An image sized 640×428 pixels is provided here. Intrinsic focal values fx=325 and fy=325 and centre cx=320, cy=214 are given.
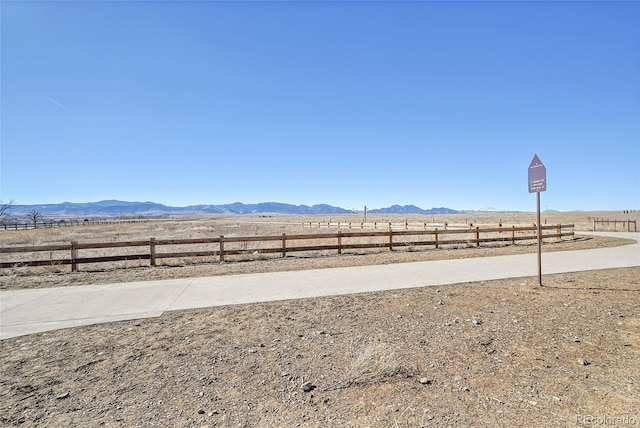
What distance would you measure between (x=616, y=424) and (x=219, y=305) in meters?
6.28

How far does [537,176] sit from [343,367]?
23.1 ft

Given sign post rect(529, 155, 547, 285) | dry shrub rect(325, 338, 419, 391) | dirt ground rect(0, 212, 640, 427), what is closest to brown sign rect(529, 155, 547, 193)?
sign post rect(529, 155, 547, 285)

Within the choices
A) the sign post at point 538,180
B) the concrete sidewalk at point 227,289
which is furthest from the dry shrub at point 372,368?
the sign post at point 538,180

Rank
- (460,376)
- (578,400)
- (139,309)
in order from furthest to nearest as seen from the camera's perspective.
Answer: (139,309), (460,376), (578,400)

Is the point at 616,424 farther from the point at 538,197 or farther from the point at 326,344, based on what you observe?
the point at 538,197

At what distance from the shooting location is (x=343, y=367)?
409 centimetres

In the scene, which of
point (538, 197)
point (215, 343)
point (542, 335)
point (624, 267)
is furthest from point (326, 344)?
point (624, 267)

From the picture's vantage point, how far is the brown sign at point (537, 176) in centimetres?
787

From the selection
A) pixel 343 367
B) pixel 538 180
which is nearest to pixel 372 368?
pixel 343 367

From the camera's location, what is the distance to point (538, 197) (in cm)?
794

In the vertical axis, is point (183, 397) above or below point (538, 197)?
below

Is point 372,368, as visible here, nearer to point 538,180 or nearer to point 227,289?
point 227,289

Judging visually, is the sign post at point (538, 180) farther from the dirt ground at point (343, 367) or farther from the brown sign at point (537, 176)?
the dirt ground at point (343, 367)

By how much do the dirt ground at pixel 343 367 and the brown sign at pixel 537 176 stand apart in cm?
266
